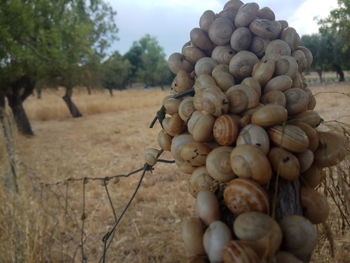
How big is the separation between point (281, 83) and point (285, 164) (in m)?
0.30

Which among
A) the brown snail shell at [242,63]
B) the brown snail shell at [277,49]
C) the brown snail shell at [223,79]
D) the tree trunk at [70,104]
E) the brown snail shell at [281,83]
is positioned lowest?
the tree trunk at [70,104]

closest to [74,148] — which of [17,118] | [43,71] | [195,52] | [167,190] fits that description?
[43,71]

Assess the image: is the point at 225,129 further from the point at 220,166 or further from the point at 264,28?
the point at 264,28

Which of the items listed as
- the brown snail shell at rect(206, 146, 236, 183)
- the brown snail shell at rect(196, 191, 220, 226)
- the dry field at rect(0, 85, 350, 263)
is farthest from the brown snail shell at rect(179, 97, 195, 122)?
the dry field at rect(0, 85, 350, 263)

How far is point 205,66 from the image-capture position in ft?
3.86

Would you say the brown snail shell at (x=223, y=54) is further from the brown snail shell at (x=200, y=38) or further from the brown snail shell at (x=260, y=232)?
the brown snail shell at (x=260, y=232)

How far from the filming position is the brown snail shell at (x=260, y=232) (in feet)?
2.53

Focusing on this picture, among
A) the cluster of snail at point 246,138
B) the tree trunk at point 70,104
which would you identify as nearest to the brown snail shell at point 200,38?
the cluster of snail at point 246,138

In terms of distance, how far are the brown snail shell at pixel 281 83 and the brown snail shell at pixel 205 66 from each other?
0.24m

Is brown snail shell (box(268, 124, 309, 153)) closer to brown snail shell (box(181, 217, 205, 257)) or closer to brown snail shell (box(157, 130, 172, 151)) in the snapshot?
brown snail shell (box(181, 217, 205, 257))

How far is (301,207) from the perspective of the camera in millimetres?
955

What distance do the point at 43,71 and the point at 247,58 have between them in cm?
1151

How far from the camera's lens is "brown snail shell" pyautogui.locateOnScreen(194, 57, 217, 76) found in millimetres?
1172

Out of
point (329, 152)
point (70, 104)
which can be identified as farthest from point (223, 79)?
point (70, 104)
